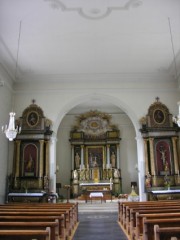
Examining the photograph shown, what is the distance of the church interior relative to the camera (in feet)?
27.9

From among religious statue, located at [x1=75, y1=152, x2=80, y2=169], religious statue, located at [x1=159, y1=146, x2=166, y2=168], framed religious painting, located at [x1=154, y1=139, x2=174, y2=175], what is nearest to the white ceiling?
framed religious painting, located at [x1=154, y1=139, x2=174, y2=175]

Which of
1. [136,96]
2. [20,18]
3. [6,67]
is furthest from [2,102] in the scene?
[136,96]

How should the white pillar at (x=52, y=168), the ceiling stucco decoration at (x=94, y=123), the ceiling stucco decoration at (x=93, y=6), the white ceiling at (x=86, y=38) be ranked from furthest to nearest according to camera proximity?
the ceiling stucco decoration at (x=94, y=123), the white pillar at (x=52, y=168), the white ceiling at (x=86, y=38), the ceiling stucco decoration at (x=93, y=6)

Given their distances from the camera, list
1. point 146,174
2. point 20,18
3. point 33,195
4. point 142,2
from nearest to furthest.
Answer: point 142,2, point 20,18, point 33,195, point 146,174

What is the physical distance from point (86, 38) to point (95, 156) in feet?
31.8

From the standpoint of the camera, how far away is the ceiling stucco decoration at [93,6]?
7258 mm

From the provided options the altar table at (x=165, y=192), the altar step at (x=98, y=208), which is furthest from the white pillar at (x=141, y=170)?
the altar step at (x=98, y=208)

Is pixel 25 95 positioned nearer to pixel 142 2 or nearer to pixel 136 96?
pixel 136 96

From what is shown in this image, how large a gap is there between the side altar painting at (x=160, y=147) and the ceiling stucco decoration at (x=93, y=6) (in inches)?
224

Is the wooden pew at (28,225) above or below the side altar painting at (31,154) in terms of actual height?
below

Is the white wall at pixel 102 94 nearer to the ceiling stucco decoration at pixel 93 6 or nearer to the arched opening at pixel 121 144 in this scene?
the arched opening at pixel 121 144

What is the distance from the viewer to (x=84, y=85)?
12531 millimetres

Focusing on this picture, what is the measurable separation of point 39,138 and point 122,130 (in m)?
7.30

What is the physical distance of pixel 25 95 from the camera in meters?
12.5
